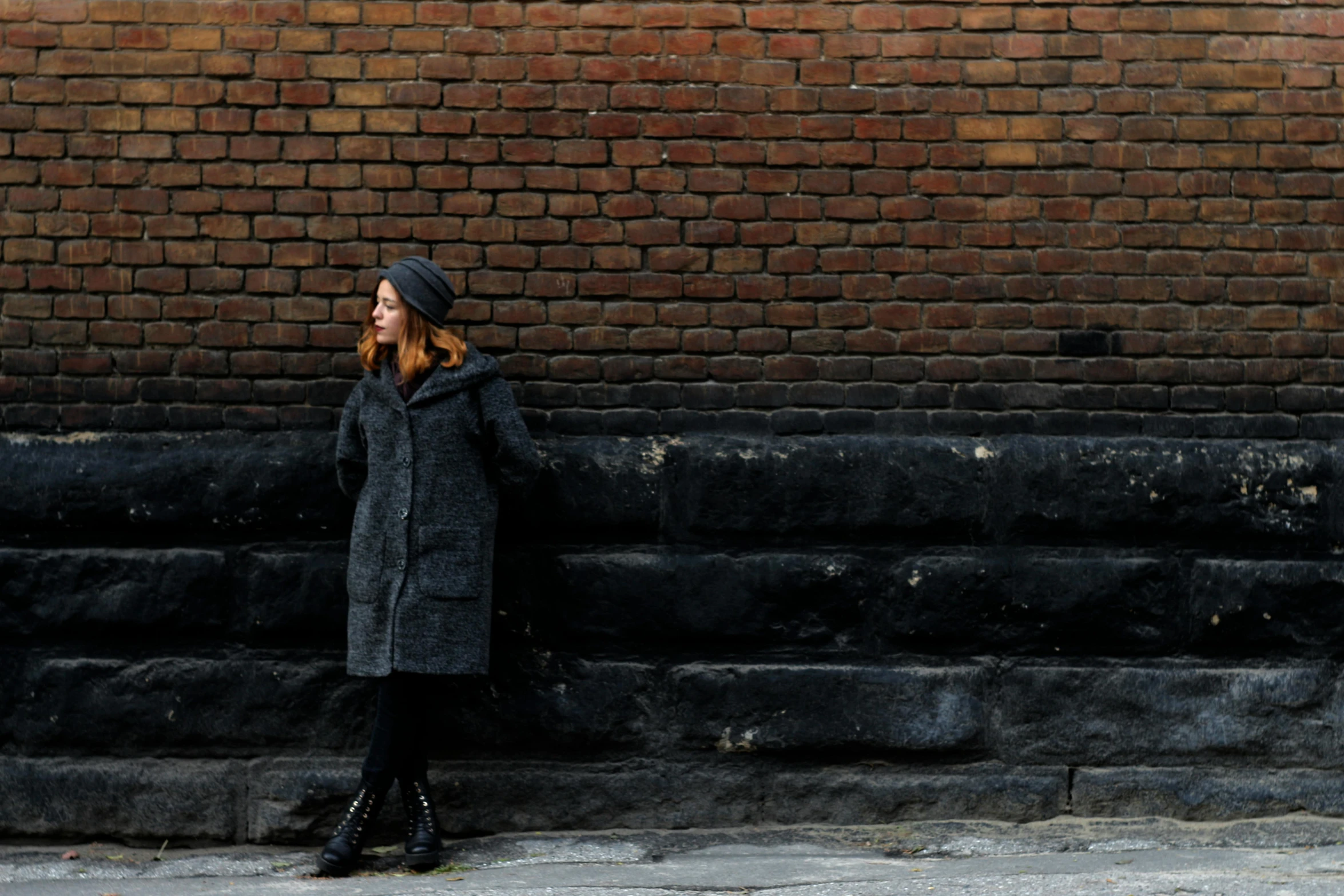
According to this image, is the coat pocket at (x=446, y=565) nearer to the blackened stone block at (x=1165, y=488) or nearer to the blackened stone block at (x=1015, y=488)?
the blackened stone block at (x=1015, y=488)

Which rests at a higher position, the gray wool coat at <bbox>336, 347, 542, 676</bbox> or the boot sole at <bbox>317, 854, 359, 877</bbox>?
the gray wool coat at <bbox>336, 347, 542, 676</bbox>

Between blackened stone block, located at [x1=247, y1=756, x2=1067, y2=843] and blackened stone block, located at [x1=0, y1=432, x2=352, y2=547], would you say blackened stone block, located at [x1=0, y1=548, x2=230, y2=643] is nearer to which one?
blackened stone block, located at [x1=0, y1=432, x2=352, y2=547]

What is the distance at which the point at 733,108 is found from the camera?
4.95 metres

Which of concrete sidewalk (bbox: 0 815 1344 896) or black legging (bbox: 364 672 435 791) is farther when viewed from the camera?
black legging (bbox: 364 672 435 791)

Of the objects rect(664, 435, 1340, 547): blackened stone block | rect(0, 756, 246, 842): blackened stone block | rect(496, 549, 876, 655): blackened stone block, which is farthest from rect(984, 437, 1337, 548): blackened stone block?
rect(0, 756, 246, 842): blackened stone block

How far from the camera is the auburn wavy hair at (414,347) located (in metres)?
4.50

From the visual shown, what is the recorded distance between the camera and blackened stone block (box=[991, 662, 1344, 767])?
4.89m

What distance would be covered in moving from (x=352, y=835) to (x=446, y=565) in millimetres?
924

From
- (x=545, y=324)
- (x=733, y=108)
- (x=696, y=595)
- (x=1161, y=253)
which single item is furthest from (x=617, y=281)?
(x=1161, y=253)

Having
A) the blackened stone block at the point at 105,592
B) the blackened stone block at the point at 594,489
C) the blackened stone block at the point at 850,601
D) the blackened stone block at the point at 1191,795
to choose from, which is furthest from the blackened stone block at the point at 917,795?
the blackened stone block at the point at 105,592

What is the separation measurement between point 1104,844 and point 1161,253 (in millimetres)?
2071

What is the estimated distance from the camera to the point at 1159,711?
489 cm

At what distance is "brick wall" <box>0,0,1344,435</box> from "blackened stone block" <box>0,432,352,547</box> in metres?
0.14

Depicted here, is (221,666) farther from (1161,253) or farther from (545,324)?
(1161,253)
